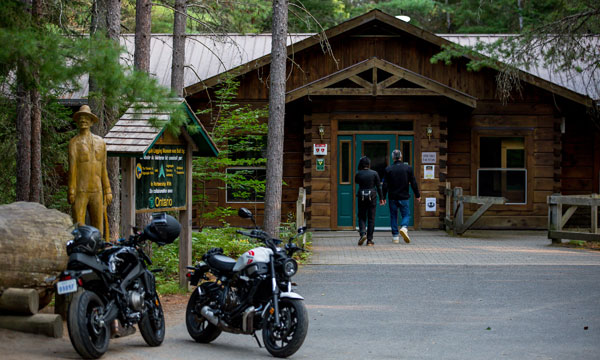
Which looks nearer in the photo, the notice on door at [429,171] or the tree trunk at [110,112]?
Result: the tree trunk at [110,112]

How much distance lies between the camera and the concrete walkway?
46.8 ft

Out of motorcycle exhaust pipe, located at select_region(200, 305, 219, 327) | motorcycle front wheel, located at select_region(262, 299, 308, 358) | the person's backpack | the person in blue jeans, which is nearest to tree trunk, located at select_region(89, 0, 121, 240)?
the person's backpack

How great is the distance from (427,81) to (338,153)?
3123 millimetres

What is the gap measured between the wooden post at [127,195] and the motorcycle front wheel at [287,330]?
A: 285cm

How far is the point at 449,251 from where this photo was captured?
15844mm

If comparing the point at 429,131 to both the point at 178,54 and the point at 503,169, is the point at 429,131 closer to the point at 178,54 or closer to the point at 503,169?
the point at 503,169

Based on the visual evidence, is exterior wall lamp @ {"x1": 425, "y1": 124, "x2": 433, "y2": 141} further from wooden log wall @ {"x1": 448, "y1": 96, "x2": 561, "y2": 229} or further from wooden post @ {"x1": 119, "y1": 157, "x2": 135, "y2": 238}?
wooden post @ {"x1": 119, "y1": 157, "x2": 135, "y2": 238}

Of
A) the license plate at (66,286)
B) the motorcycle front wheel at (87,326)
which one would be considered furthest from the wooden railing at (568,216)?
the license plate at (66,286)

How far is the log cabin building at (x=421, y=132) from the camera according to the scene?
20484 millimetres

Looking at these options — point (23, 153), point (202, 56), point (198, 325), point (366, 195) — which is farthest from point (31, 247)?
point (202, 56)

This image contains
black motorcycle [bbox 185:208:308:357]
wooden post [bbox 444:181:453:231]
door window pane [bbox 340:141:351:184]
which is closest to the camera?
black motorcycle [bbox 185:208:308:357]

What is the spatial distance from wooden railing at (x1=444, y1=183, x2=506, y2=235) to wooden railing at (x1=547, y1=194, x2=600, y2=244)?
50.1 inches

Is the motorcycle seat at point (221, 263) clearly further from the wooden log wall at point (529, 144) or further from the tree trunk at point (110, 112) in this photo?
the wooden log wall at point (529, 144)

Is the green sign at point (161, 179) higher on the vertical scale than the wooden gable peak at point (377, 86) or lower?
lower
